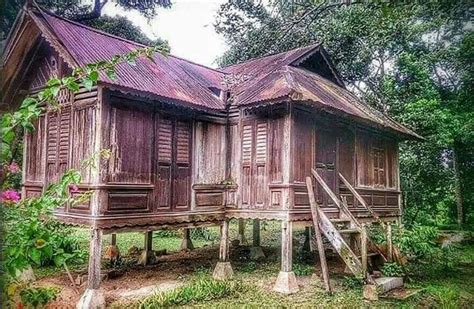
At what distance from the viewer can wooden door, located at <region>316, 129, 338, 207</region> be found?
34.0ft

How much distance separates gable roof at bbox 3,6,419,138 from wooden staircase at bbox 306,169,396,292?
2.13 meters

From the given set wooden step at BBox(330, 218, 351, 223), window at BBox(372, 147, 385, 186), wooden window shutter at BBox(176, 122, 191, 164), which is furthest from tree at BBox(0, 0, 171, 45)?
window at BBox(372, 147, 385, 186)

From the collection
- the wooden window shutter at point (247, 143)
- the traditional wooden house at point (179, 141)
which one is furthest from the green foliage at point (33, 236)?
the wooden window shutter at point (247, 143)

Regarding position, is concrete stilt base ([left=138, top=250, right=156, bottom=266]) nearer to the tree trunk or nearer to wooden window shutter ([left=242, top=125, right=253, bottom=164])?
wooden window shutter ([left=242, top=125, right=253, bottom=164])

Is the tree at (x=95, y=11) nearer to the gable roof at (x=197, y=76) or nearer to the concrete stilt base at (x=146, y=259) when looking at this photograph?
the gable roof at (x=197, y=76)

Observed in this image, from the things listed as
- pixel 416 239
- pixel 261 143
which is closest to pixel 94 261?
pixel 261 143

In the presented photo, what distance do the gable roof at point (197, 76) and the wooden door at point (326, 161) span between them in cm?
95

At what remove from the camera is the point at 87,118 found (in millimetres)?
8133

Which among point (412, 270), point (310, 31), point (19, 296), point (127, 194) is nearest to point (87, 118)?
point (127, 194)

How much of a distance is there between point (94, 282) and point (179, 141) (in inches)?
143

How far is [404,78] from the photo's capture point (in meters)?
16.9

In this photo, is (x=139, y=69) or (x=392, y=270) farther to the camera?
(x=392, y=270)

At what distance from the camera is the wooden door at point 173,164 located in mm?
8930

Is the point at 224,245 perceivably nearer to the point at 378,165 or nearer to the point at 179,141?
the point at 179,141
